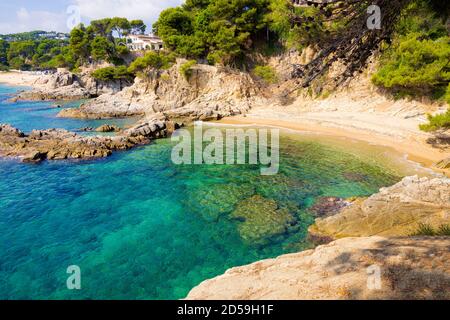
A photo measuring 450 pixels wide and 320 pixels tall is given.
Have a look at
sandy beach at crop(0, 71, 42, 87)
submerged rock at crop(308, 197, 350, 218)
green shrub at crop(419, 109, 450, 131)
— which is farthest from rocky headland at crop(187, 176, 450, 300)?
sandy beach at crop(0, 71, 42, 87)

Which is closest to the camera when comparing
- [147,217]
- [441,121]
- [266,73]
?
[147,217]

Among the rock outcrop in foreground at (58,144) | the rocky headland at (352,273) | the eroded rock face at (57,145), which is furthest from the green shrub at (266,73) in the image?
the rocky headland at (352,273)

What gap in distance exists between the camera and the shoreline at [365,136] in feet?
67.6

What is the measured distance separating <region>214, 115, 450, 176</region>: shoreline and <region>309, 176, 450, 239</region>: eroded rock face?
6.62 metres

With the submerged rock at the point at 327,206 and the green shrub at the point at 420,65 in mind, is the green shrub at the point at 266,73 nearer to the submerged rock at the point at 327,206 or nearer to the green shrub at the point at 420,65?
the green shrub at the point at 420,65

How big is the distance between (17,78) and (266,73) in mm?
104389

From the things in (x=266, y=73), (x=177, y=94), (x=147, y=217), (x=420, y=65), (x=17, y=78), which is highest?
(x=17, y=78)

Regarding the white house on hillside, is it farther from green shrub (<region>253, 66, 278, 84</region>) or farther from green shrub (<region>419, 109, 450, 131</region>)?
green shrub (<region>419, 109, 450, 131</region>)

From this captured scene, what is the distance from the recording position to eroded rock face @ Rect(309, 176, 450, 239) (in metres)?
11.3

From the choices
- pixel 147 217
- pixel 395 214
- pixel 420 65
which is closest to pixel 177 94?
pixel 420 65

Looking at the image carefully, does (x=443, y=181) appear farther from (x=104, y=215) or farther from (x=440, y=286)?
(x=104, y=215)

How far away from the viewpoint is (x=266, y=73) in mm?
45594

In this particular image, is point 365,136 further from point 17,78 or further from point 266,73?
point 17,78
